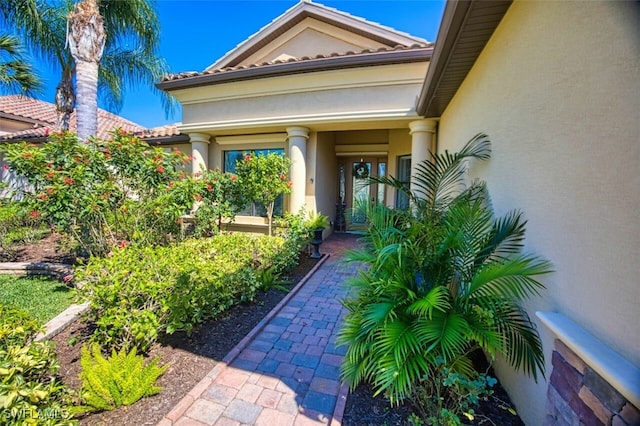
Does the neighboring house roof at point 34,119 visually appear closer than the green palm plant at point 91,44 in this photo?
No

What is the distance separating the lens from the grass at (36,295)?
4.68 m

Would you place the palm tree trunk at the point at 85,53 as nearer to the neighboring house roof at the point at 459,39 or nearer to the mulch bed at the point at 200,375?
the mulch bed at the point at 200,375

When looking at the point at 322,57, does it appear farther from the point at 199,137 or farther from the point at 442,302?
the point at 442,302

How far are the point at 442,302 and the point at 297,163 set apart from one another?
6779 mm

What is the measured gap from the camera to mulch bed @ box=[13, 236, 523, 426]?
2.51 metres

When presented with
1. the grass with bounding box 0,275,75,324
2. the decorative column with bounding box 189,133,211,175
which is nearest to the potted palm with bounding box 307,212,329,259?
the decorative column with bounding box 189,133,211,175

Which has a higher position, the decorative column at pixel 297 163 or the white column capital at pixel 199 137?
the white column capital at pixel 199 137

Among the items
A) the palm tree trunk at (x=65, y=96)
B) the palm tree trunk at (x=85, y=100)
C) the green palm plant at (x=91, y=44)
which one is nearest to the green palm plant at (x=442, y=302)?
the palm tree trunk at (x=85, y=100)

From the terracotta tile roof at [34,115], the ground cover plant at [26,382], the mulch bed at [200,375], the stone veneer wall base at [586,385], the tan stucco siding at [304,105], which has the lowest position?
the mulch bed at [200,375]

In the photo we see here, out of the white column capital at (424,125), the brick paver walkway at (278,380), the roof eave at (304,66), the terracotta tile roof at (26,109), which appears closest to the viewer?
the brick paver walkway at (278,380)

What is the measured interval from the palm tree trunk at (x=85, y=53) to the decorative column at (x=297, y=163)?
5.59m

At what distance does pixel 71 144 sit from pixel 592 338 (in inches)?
327

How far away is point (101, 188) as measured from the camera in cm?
574

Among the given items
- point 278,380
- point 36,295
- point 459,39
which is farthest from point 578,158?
point 36,295
